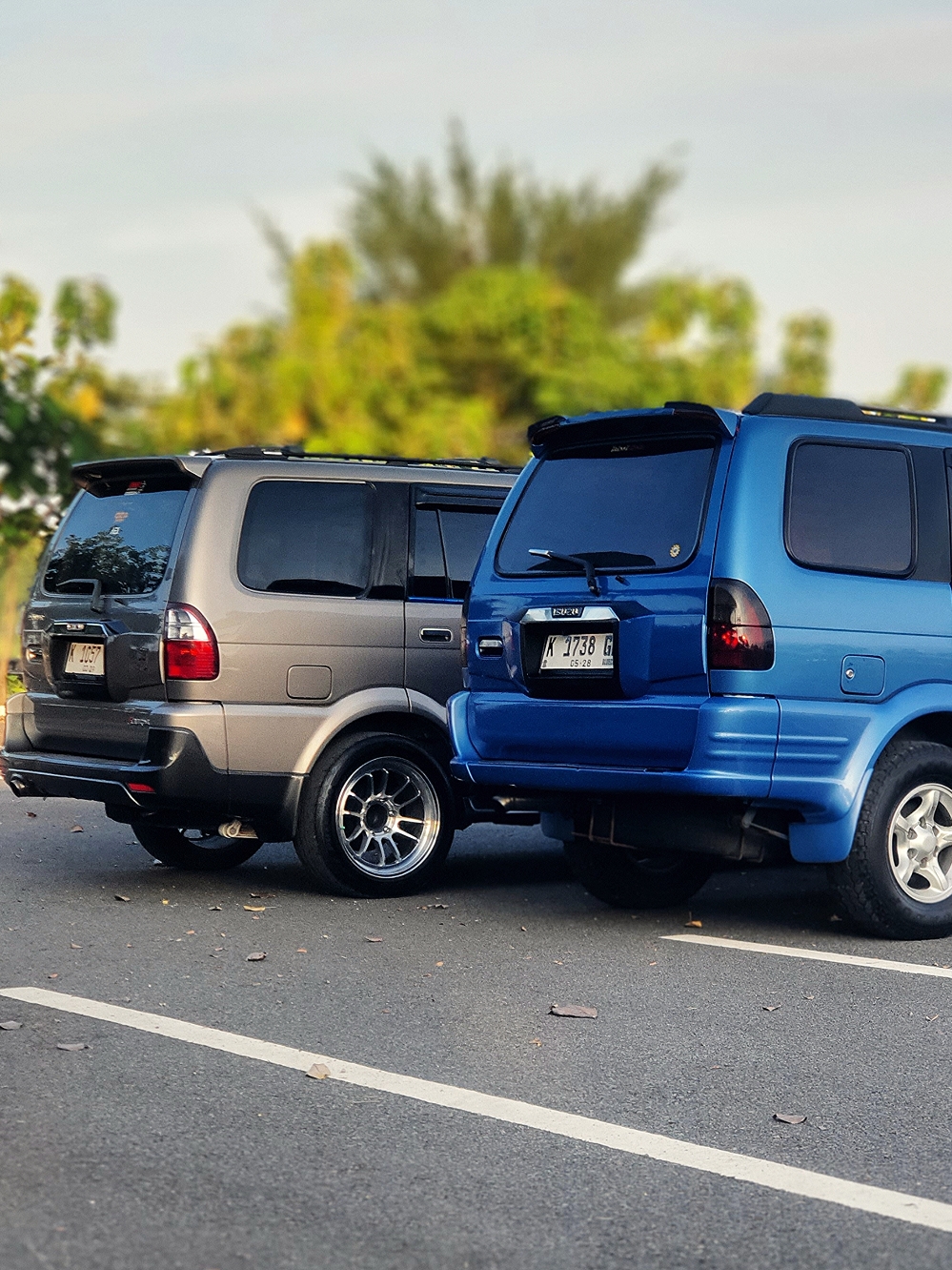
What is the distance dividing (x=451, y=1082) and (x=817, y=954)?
7.78ft

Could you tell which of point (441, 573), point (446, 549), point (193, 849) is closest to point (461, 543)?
point (446, 549)

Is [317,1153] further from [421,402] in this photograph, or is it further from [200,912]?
[421,402]

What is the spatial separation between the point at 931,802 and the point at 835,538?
3.77 ft

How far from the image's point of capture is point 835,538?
23.3 feet

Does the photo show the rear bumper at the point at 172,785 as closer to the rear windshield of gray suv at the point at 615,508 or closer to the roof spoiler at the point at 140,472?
the roof spoiler at the point at 140,472

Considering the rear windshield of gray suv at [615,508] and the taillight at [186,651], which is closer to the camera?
the rear windshield of gray suv at [615,508]

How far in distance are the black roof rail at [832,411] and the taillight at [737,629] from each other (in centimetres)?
74

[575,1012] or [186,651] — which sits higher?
[186,651]

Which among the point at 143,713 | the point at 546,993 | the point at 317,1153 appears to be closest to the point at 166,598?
the point at 143,713

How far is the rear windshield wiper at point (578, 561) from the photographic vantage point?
7121 mm

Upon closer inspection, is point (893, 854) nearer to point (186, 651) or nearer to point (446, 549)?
point (446, 549)

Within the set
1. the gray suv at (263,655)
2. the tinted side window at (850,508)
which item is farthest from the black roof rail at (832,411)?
the gray suv at (263,655)

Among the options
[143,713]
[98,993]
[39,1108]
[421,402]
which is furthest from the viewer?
[421,402]

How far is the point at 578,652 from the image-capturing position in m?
7.18
